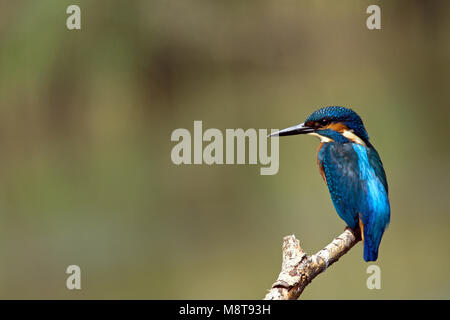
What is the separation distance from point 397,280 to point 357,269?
0.79 feet

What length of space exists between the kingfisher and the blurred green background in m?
1.63

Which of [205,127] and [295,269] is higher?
[205,127]

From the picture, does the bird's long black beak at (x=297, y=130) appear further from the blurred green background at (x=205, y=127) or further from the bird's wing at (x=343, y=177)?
the blurred green background at (x=205, y=127)

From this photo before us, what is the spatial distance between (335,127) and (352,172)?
0.59 feet

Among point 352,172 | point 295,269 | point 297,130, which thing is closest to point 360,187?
point 352,172

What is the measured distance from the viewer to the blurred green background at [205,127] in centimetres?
398

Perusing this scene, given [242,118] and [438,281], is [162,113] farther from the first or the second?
[438,281]

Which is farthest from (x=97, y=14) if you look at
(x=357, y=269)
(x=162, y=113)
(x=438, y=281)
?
(x=438, y=281)
